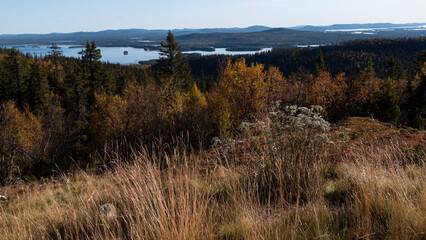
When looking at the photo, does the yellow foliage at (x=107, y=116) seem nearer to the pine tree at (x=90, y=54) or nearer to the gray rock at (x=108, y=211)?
the pine tree at (x=90, y=54)

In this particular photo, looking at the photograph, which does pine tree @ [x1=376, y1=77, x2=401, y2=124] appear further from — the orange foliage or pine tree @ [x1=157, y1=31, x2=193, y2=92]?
pine tree @ [x1=157, y1=31, x2=193, y2=92]

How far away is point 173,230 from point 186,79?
50.2m

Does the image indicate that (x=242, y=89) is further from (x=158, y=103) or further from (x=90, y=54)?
(x=90, y=54)

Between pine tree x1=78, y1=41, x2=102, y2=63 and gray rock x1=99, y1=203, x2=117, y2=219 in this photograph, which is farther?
pine tree x1=78, y1=41, x2=102, y2=63

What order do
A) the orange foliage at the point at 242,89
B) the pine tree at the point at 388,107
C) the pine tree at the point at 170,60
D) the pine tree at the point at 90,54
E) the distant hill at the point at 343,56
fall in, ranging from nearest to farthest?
the pine tree at the point at 388,107 < the orange foliage at the point at 242,89 < the pine tree at the point at 90,54 < the pine tree at the point at 170,60 < the distant hill at the point at 343,56

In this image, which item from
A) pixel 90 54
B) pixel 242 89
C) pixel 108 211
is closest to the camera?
pixel 108 211

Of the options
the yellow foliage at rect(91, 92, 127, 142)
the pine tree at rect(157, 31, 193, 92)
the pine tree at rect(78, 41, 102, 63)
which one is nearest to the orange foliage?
the pine tree at rect(157, 31, 193, 92)

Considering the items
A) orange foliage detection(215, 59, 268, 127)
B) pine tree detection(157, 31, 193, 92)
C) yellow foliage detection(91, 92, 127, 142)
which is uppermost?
pine tree detection(157, 31, 193, 92)

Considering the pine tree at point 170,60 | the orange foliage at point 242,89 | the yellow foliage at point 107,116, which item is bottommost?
the yellow foliage at point 107,116

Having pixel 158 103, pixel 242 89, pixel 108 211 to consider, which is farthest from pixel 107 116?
pixel 108 211

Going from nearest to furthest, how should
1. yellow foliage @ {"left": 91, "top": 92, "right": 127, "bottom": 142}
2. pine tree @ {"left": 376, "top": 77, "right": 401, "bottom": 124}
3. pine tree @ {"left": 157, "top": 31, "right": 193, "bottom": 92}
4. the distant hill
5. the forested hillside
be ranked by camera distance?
the forested hillside → pine tree @ {"left": 376, "top": 77, "right": 401, "bottom": 124} → yellow foliage @ {"left": 91, "top": 92, "right": 127, "bottom": 142} → pine tree @ {"left": 157, "top": 31, "right": 193, "bottom": 92} → the distant hill

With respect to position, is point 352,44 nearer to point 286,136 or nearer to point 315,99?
point 315,99

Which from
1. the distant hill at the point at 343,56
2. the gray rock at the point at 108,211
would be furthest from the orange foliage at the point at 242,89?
the distant hill at the point at 343,56

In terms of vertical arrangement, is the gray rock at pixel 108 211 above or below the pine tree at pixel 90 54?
below
